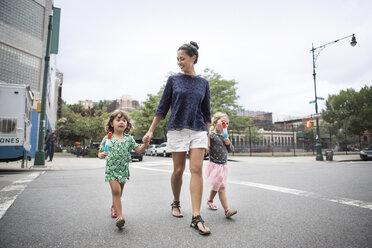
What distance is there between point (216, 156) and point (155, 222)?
121 centimetres

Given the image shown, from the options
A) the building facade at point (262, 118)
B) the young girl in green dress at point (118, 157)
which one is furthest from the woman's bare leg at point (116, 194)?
the building facade at point (262, 118)

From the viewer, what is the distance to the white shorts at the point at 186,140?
2896mm

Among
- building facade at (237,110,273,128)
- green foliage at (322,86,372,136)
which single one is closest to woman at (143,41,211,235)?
green foliage at (322,86,372,136)

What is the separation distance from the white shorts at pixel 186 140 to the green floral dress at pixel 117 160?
0.53 meters

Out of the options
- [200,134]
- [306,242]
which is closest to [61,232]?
[200,134]

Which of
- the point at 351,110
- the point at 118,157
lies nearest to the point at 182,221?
the point at 118,157

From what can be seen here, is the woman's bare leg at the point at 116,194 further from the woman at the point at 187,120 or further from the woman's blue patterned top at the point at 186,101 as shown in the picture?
the woman's blue patterned top at the point at 186,101

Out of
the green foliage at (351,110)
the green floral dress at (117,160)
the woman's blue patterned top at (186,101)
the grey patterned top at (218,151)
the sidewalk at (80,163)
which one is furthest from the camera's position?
the green foliage at (351,110)

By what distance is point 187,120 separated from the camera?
2.91 m

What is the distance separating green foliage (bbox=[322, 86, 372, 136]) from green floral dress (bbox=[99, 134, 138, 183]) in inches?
1340

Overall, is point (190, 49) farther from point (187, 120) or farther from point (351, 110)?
point (351, 110)

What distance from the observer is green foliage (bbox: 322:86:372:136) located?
97.4ft

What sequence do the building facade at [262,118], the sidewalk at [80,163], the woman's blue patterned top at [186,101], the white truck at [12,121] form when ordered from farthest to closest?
the building facade at [262,118]
the sidewalk at [80,163]
the white truck at [12,121]
the woman's blue patterned top at [186,101]

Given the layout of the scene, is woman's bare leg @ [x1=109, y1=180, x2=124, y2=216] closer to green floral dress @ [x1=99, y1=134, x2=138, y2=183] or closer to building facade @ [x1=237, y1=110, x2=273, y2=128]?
green floral dress @ [x1=99, y1=134, x2=138, y2=183]
